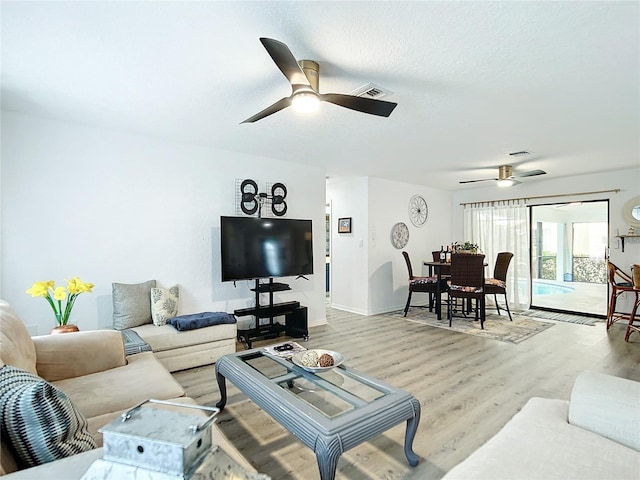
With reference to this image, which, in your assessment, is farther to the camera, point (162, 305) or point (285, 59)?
point (162, 305)

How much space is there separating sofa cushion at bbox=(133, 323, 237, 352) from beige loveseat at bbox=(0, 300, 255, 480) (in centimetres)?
57

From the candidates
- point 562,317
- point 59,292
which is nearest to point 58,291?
point 59,292

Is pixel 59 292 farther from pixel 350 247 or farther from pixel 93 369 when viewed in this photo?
pixel 350 247

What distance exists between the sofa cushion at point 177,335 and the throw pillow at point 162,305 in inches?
3.5

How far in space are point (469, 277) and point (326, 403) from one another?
393 cm

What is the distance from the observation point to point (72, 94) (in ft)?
8.29

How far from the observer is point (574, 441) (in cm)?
125

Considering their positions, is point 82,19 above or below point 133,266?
above

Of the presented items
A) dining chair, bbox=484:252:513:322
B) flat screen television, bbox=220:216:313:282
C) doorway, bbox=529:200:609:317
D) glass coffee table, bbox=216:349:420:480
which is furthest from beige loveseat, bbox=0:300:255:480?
doorway, bbox=529:200:609:317

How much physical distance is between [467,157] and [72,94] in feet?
14.1

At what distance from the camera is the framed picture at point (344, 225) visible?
238 inches

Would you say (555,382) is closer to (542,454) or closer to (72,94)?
(542,454)

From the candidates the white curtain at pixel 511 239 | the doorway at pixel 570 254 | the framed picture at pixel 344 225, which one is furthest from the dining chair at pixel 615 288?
the framed picture at pixel 344 225

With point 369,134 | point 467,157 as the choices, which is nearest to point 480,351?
point 467,157
